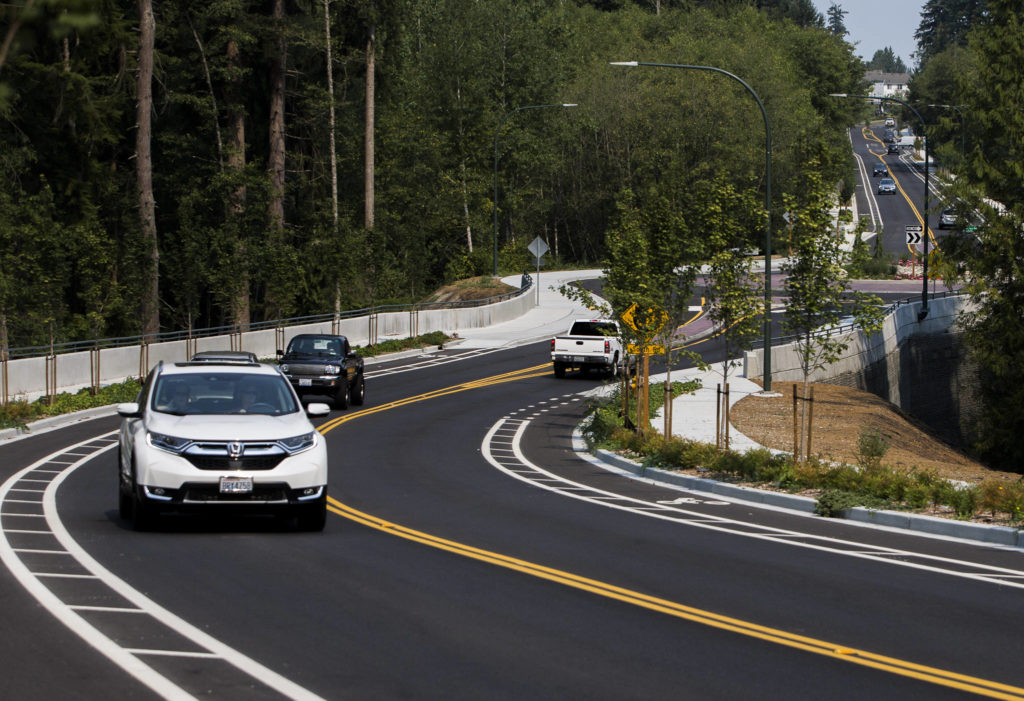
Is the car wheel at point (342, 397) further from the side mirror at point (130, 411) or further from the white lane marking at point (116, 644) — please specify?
the white lane marking at point (116, 644)

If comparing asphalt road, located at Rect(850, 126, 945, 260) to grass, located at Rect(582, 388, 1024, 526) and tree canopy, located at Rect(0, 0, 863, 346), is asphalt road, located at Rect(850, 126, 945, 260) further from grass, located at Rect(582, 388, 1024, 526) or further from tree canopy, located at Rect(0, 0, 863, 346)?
grass, located at Rect(582, 388, 1024, 526)

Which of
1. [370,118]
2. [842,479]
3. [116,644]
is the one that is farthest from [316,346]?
[370,118]

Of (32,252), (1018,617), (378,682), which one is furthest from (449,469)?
(32,252)

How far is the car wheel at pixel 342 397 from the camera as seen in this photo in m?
32.2

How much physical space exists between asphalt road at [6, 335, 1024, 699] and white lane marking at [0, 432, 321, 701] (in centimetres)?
7

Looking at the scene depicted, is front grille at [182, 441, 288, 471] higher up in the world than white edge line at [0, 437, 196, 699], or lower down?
higher up

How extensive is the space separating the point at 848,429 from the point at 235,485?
68.4ft

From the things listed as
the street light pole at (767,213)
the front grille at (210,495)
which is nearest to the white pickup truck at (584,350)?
the street light pole at (767,213)

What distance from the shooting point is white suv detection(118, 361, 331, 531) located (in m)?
13.4

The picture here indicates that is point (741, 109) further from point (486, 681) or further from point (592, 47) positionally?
point (486, 681)

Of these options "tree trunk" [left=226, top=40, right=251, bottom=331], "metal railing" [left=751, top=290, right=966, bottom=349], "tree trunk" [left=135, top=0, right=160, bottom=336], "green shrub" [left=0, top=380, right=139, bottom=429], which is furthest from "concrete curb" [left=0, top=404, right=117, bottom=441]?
"tree trunk" [left=226, top=40, right=251, bottom=331]

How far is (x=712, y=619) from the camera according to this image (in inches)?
403

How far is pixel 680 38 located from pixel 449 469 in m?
104

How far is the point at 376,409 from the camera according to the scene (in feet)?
109
